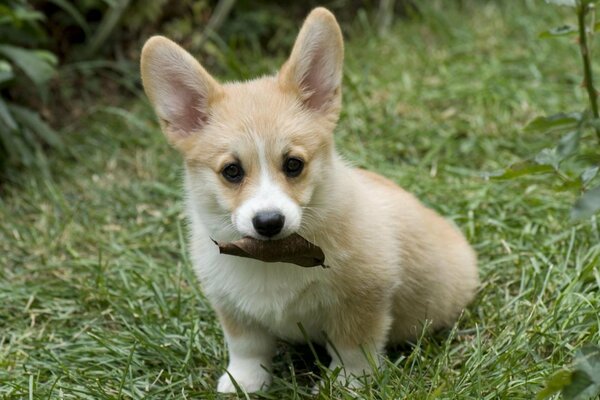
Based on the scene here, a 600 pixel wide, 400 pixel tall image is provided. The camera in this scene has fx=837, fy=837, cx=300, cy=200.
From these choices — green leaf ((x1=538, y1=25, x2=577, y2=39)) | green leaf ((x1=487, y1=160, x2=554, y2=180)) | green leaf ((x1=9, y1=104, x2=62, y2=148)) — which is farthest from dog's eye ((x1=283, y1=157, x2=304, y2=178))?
green leaf ((x1=9, y1=104, x2=62, y2=148))

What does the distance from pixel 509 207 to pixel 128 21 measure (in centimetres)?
396

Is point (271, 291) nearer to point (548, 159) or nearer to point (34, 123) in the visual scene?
point (548, 159)

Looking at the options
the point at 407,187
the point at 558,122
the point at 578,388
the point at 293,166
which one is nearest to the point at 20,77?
the point at 407,187

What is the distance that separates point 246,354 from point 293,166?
920 millimetres

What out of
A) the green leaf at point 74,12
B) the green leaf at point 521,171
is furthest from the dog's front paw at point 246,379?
the green leaf at point 74,12

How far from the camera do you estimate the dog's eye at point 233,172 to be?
3223 mm

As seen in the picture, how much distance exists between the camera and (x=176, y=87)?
354 cm

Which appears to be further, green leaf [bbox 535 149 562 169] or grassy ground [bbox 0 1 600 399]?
grassy ground [bbox 0 1 600 399]

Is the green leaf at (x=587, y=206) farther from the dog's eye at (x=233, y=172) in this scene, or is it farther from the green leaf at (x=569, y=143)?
the dog's eye at (x=233, y=172)

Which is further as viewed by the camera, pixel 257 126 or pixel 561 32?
pixel 257 126

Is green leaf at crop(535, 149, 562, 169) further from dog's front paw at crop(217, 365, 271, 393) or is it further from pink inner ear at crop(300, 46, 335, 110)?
dog's front paw at crop(217, 365, 271, 393)

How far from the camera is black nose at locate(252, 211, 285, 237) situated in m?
3.00

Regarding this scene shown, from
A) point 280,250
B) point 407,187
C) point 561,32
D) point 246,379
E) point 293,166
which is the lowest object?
point 246,379

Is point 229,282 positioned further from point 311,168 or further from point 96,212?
point 96,212
